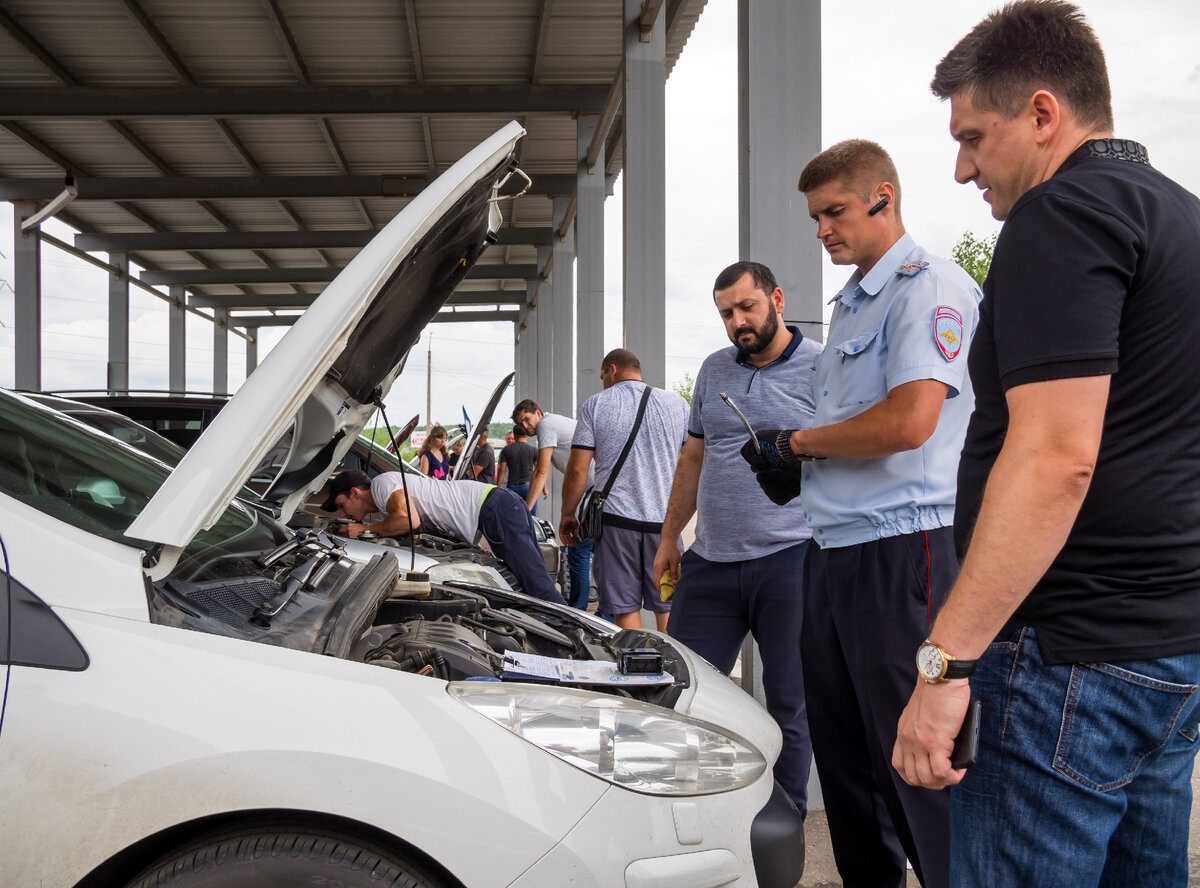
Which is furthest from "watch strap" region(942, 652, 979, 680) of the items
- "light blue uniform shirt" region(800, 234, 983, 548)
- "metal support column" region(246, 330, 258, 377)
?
"metal support column" region(246, 330, 258, 377)

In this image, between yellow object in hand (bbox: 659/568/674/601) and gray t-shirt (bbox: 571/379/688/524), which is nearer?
yellow object in hand (bbox: 659/568/674/601)

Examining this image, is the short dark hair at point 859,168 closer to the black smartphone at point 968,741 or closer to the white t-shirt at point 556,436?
the black smartphone at point 968,741

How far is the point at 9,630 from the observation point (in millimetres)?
1578

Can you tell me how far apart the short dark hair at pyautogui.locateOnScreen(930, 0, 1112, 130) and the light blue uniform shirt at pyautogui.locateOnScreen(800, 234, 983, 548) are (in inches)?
31.7

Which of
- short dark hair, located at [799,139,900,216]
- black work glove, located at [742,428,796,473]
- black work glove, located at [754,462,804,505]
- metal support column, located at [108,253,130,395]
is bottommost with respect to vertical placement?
black work glove, located at [754,462,804,505]

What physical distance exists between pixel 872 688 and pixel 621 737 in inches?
27.2

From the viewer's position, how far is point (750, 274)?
3172mm

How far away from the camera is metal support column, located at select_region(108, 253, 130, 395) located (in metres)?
19.8

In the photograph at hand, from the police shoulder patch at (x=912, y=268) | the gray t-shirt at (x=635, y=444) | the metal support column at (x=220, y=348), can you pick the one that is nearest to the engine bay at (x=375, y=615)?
the police shoulder patch at (x=912, y=268)

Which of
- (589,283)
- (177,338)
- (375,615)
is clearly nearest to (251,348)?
(177,338)

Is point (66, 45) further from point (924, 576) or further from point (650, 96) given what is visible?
→ point (924, 576)

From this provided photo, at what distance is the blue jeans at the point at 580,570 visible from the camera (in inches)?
257

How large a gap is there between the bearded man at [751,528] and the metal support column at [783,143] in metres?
0.50

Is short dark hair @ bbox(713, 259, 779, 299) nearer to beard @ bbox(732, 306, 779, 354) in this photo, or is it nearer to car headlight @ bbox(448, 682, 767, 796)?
beard @ bbox(732, 306, 779, 354)
